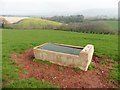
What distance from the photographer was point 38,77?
20.0ft

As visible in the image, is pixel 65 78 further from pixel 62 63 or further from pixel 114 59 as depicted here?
pixel 114 59

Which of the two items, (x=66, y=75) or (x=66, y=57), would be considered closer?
(x=66, y=75)

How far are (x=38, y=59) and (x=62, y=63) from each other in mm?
1236

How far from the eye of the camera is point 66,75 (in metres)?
6.30

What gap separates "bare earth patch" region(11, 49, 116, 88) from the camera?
5.85m

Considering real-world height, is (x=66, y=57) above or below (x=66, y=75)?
above

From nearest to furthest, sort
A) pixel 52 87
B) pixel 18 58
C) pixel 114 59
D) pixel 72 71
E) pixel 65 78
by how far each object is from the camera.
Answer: pixel 52 87
pixel 65 78
pixel 72 71
pixel 18 58
pixel 114 59

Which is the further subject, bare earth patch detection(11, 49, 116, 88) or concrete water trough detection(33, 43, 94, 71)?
concrete water trough detection(33, 43, 94, 71)

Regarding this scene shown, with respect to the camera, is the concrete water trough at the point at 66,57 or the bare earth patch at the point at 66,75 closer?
the bare earth patch at the point at 66,75

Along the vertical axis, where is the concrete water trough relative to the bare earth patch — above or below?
above

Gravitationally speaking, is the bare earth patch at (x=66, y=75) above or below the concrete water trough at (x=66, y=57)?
below

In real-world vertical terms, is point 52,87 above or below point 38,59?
below

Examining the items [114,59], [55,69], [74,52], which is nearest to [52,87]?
[55,69]

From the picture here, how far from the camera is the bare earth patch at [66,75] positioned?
585 cm
